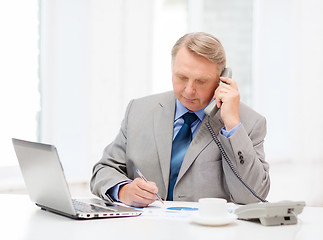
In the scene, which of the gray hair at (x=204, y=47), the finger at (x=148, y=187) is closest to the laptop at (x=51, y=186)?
the finger at (x=148, y=187)

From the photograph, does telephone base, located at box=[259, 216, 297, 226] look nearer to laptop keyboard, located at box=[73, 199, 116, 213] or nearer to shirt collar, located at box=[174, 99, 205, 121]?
laptop keyboard, located at box=[73, 199, 116, 213]

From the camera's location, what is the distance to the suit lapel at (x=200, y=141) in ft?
6.54

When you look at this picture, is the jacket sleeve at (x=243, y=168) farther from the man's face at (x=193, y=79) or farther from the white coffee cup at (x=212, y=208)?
the white coffee cup at (x=212, y=208)

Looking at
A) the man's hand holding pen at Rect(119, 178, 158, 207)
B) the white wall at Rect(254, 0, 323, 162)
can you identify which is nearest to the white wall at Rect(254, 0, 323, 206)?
the white wall at Rect(254, 0, 323, 162)

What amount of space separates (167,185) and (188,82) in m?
0.42

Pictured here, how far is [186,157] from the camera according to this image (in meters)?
2.00

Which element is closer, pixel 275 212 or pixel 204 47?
pixel 275 212

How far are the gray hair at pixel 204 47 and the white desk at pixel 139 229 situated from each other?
29.4 inches

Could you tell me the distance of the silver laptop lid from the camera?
1381 millimetres

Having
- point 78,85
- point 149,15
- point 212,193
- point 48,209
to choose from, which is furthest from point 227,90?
point 149,15

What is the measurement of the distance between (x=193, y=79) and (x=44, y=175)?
75cm

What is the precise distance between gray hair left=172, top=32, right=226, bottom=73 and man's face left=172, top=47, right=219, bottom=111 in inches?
0.7

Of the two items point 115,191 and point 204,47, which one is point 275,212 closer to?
point 115,191

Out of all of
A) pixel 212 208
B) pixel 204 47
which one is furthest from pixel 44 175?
pixel 204 47
